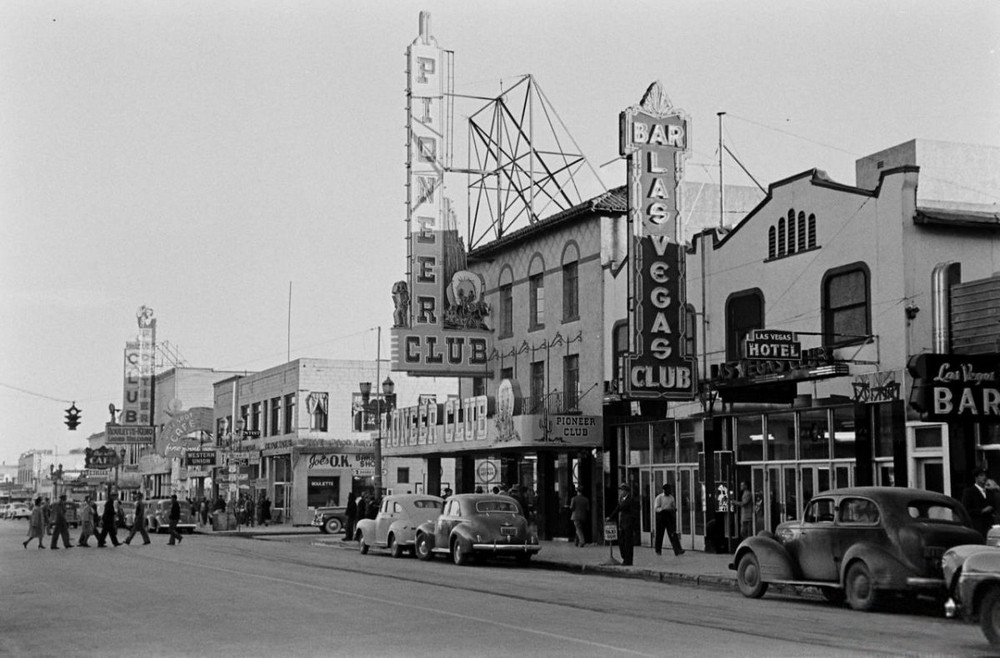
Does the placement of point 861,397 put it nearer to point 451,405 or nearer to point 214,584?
point 214,584

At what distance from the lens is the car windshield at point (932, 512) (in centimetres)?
1748

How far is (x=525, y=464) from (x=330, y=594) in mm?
21345

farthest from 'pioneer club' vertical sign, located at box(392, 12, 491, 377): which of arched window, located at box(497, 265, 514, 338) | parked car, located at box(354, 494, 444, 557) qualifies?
parked car, located at box(354, 494, 444, 557)

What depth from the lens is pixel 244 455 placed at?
68.4 metres

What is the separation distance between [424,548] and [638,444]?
7243mm

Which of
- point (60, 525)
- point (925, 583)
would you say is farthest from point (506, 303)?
point (925, 583)

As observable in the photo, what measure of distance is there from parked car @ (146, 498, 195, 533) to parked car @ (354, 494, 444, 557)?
1965 centimetres

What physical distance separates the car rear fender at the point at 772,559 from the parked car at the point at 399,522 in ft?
42.3

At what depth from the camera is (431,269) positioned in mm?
40000

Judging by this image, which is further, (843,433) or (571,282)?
(571,282)

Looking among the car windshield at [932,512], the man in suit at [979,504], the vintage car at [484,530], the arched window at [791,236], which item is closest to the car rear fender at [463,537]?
the vintage car at [484,530]

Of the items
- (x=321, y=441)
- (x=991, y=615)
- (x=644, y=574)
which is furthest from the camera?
(x=321, y=441)

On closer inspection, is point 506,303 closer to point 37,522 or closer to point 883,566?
point 37,522

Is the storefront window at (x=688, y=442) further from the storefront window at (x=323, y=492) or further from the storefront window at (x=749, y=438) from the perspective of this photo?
the storefront window at (x=323, y=492)
